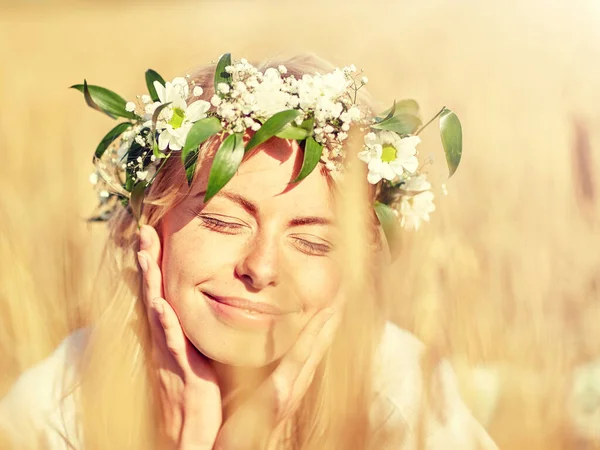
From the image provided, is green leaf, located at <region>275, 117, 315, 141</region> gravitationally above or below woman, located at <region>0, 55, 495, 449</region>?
above

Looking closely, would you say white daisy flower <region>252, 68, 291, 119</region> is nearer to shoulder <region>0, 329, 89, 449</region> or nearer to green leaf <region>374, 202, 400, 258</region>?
green leaf <region>374, 202, 400, 258</region>

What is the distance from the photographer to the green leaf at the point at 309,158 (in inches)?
42.5

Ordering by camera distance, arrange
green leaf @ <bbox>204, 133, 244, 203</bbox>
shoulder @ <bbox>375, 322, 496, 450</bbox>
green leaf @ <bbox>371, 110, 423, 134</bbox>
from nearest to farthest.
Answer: green leaf @ <bbox>204, 133, 244, 203</bbox>, green leaf @ <bbox>371, 110, 423, 134</bbox>, shoulder @ <bbox>375, 322, 496, 450</bbox>

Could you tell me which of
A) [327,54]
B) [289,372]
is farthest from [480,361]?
[327,54]

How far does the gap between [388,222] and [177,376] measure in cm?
59

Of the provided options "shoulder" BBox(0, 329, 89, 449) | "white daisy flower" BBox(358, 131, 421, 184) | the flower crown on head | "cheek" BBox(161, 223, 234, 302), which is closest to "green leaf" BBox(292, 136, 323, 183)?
the flower crown on head

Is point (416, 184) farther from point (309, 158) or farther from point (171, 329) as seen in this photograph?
point (171, 329)

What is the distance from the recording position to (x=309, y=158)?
1.08 metres

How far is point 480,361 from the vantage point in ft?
4.44

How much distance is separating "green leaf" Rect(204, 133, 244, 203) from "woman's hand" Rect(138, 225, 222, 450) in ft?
0.79

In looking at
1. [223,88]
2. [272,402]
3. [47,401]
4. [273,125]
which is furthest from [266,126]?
[47,401]

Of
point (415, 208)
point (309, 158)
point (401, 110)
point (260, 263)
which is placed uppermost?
point (401, 110)

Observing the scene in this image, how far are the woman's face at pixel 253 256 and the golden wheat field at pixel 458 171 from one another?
0.32 metres

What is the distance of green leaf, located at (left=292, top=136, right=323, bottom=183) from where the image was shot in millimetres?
1080
